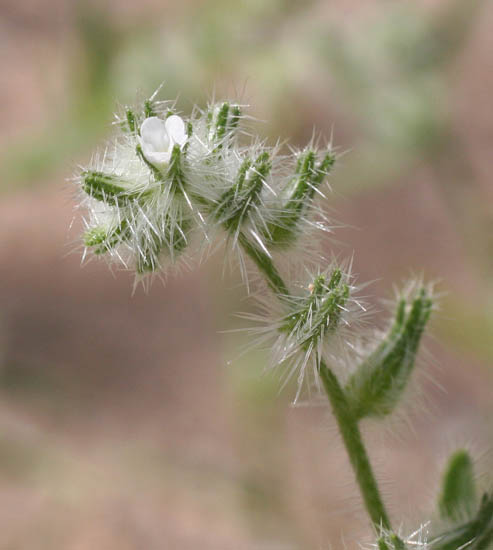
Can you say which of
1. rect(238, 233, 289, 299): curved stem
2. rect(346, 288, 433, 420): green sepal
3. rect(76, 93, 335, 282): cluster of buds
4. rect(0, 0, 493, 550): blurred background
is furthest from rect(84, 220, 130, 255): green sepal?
rect(0, 0, 493, 550): blurred background

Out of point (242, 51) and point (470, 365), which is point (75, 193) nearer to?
point (242, 51)

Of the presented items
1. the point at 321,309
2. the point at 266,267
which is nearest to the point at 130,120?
the point at 266,267

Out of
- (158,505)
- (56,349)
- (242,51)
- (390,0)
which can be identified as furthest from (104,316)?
(390,0)

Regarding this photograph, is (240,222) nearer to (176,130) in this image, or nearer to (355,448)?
(176,130)

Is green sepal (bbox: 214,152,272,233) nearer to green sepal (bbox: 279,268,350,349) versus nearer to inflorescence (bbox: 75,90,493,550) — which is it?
inflorescence (bbox: 75,90,493,550)

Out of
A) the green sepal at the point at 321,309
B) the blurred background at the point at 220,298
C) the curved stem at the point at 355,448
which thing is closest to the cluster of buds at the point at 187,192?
the green sepal at the point at 321,309

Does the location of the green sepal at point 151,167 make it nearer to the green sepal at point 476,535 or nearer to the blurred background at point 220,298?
the green sepal at point 476,535
